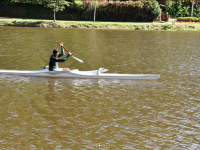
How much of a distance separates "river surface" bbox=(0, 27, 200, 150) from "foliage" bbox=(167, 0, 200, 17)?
3614 cm

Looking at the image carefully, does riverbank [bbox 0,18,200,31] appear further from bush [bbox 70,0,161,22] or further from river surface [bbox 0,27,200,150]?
river surface [bbox 0,27,200,150]

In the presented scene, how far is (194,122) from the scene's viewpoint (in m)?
10.8

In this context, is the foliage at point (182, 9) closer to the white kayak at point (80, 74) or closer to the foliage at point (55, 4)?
the foliage at point (55, 4)

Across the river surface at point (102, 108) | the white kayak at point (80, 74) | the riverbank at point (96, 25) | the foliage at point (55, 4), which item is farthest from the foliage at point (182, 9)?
the white kayak at point (80, 74)

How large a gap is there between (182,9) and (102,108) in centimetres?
4731

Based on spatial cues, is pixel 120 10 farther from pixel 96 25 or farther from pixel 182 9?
pixel 182 9

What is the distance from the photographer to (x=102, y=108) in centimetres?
1195

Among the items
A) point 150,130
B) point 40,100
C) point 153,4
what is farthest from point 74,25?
point 150,130

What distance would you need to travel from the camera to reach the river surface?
934cm

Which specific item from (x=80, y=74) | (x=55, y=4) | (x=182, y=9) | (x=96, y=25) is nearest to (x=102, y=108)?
(x=80, y=74)

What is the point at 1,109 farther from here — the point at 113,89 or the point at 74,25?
the point at 74,25

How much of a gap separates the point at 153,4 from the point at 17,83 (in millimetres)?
37545

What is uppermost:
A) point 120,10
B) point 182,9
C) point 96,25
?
point 182,9

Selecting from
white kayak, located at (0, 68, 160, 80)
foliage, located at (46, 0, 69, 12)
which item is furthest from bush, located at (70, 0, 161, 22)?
white kayak, located at (0, 68, 160, 80)
